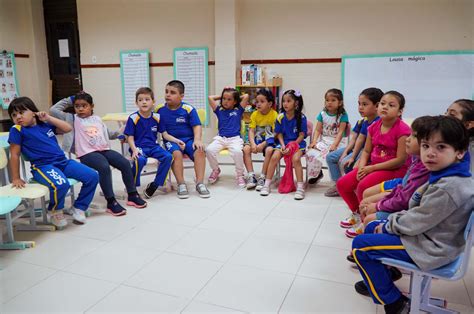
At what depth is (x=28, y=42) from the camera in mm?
7152

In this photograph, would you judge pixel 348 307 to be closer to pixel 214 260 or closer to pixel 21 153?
pixel 214 260

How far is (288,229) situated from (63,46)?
20.8 feet

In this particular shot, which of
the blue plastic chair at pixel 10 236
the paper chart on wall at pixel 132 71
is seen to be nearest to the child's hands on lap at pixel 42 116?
the blue plastic chair at pixel 10 236

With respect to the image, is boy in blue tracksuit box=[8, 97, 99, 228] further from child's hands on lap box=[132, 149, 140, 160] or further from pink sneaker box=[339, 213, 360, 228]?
pink sneaker box=[339, 213, 360, 228]

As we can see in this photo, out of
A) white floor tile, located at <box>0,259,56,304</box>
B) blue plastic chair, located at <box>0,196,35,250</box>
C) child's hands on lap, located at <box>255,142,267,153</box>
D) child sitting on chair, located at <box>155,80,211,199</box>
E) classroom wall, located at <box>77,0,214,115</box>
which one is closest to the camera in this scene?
white floor tile, located at <box>0,259,56,304</box>

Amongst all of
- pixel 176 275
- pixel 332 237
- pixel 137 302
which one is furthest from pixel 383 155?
pixel 137 302

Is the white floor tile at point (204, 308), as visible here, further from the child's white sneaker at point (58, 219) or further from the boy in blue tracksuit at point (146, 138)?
the boy in blue tracksuit at point (146, 138)

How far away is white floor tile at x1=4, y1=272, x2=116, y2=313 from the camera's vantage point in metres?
1.82

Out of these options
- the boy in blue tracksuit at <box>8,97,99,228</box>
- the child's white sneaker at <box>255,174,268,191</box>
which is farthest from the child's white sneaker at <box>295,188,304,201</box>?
the boy in blue tracksuit at <box>8,97,99,228</box>

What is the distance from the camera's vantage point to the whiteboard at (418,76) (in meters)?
5.04

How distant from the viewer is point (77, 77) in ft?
23.9

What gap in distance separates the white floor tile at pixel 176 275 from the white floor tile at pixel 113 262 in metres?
0.07

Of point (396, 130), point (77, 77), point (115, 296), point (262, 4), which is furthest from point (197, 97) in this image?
point (115, 296)

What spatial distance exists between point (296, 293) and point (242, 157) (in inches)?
80.8
